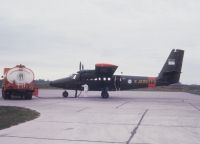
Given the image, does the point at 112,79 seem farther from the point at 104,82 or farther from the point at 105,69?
the point at 105,69

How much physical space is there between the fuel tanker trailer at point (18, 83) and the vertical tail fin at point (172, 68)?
12976mm

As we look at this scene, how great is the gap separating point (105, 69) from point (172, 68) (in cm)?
733

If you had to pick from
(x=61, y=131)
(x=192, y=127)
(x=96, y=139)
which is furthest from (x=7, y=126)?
(x=192, y=127)

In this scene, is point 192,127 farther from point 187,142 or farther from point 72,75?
point 72,75

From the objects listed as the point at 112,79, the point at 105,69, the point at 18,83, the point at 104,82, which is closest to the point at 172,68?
the point at 112,79

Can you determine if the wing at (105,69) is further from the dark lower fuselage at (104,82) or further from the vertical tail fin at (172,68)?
the vertical tail fin at (172,68)

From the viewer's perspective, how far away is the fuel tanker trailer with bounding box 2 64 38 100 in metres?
29.0

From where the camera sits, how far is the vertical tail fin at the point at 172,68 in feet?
110

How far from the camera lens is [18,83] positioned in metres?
29.1

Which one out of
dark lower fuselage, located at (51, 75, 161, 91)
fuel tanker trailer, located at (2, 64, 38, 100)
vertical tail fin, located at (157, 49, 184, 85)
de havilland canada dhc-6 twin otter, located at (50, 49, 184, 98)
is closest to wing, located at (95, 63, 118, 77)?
de havilland canada dhc-6 twin otter, located at (50, 49, 184, 98)

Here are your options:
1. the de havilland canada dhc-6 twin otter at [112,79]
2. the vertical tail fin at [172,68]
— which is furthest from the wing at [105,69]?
the vertical tail fin at [172,68]

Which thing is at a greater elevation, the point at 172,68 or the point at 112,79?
the point at 172,68

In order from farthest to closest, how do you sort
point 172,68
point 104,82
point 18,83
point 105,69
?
point 172,68, point 104,82, point 105,69, point 18,83

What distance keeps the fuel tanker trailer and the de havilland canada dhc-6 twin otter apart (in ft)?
12.3
